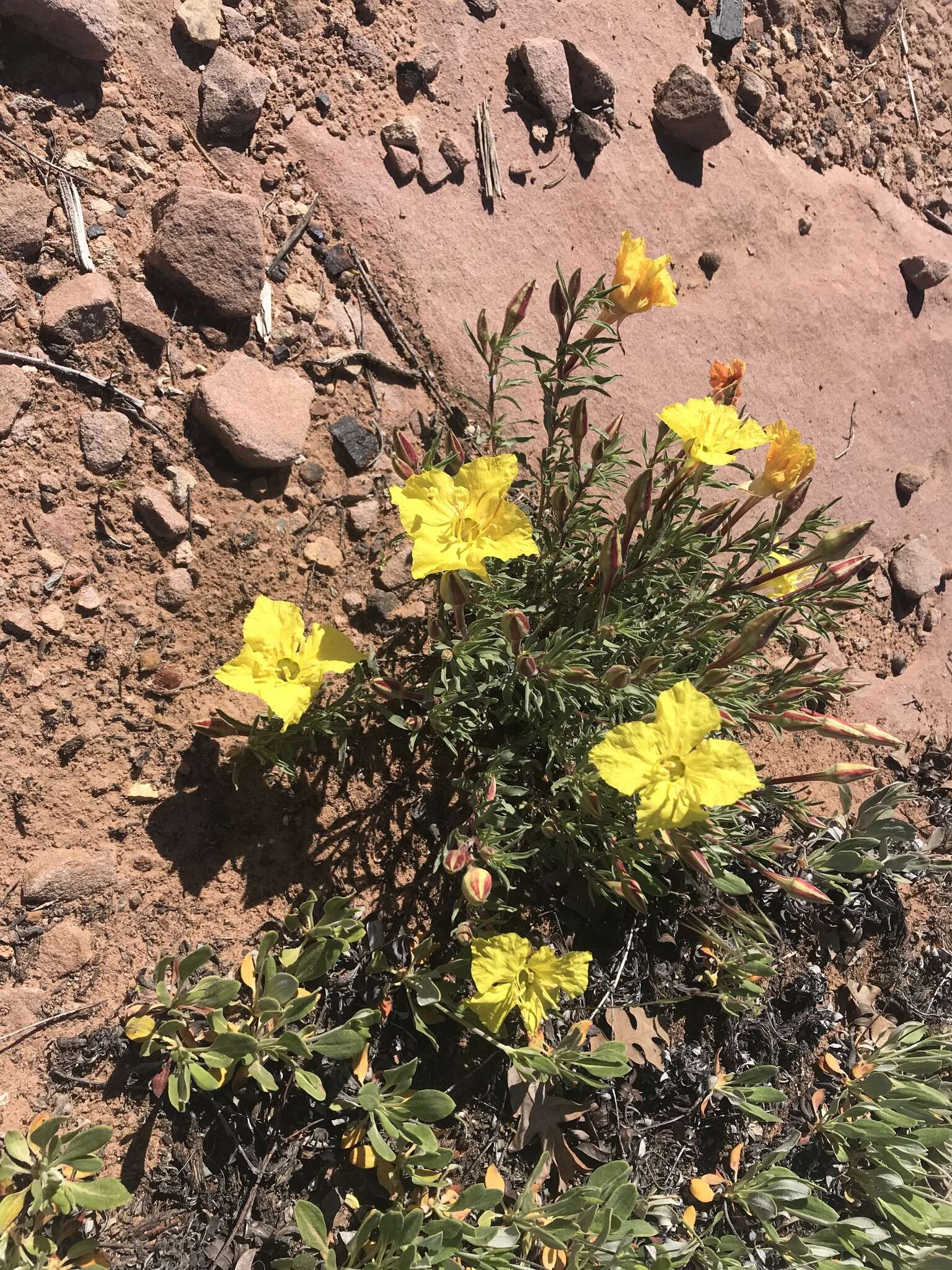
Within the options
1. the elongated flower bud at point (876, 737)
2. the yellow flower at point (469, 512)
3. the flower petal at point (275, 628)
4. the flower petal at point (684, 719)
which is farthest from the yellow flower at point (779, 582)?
the flower petal at point (275, 628)

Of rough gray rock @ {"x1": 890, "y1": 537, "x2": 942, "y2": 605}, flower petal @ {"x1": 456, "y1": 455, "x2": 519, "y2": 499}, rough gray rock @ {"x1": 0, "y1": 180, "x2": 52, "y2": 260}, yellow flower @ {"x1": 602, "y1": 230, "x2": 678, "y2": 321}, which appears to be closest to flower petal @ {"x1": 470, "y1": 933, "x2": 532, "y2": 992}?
flower petal @ {"x1": 456, "y1": 455, "x2": 519, "y2": 499}

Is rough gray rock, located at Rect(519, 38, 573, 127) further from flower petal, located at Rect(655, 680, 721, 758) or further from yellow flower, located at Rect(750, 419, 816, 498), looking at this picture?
flower petal, located at Rect(655, 680, 721, 758)

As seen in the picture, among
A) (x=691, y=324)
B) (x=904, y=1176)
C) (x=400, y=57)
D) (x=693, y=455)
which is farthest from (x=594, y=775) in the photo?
(x=400, y=57)

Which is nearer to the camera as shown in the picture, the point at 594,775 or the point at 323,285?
the point at 594,775

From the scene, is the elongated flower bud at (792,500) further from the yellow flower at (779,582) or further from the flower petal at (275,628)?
the flower petal at (275,628)

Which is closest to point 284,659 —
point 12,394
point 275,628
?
point 275,628

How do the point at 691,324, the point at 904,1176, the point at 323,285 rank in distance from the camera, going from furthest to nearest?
the point at 691,324 < the point at 323,285 < the point at 904,1176

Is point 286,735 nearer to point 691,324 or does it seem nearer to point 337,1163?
point 337,1163
